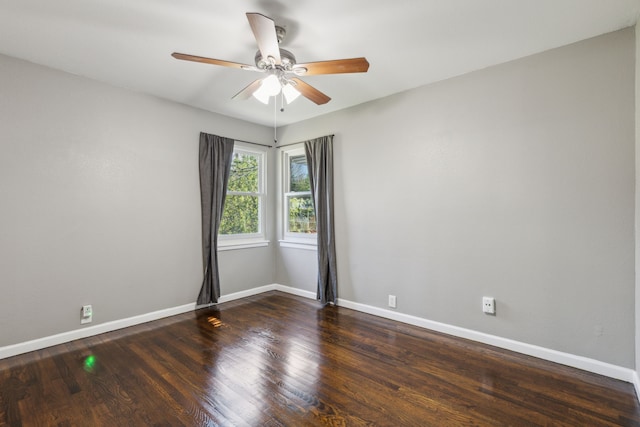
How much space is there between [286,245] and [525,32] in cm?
358

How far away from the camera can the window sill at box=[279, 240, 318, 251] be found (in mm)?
4207

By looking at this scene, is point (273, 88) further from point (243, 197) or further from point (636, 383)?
point (636, 383)

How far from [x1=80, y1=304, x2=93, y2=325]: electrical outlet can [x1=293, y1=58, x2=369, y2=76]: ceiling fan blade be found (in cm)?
294

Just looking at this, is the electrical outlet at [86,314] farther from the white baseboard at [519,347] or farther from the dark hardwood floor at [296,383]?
the white baseboard at [519,347]

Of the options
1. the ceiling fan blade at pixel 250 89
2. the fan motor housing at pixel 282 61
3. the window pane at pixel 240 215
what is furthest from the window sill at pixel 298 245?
the fan motor housing at pixel 282 61

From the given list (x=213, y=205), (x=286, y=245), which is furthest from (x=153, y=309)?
(x=286, y=245)

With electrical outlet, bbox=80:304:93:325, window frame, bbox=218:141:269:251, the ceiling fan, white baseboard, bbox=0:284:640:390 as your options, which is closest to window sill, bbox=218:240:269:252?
window frame, bbox=218:141:269:251

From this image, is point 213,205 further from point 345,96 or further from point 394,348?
point 394,348

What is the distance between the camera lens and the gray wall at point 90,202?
2551 millimetres

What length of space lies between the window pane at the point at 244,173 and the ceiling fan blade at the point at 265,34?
242cm

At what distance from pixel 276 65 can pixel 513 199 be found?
2247mm

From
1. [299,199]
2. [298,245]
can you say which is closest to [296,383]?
[298,245]

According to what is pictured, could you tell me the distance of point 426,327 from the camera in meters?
3.11

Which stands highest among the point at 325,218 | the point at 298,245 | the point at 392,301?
the point at 325,218
